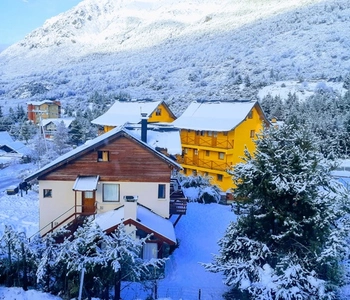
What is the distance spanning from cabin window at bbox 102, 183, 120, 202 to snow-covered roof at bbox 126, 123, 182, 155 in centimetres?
566

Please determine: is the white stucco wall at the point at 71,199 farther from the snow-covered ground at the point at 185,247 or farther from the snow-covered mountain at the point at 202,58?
the snow-covered mountain at the point at 202,58

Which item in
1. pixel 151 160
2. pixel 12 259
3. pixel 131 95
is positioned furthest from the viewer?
pixel 131 95

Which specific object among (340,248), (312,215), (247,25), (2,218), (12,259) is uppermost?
(247,25)

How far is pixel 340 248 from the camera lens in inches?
477

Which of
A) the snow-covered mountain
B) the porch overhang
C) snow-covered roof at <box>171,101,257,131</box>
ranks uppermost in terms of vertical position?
the snow-covered mountain

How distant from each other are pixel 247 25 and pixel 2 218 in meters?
118

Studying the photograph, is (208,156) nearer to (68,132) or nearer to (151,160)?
(151,160)

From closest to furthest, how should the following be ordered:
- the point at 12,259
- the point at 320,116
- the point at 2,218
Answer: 1. the point at 12,259
2. the point at 2,218
3. the point at 320,116

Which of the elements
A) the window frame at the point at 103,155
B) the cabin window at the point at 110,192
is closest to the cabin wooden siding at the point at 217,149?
the cabin window at the point at 110,192

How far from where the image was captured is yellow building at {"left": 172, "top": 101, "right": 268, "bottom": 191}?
111 ft

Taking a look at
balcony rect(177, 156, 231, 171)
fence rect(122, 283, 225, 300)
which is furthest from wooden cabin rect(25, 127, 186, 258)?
balcony rect(177, 156, 231, 171)

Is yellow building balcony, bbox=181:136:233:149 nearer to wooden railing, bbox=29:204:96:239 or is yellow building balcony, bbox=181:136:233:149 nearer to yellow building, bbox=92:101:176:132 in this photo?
yellow building, bbox=92:101:176:132

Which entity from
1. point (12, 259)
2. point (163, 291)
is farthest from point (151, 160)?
point (12, 259)

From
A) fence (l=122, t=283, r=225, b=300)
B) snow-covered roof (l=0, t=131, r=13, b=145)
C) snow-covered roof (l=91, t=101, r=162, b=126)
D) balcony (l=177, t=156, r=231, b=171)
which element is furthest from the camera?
snow-covered roof (l=0, t=131, r=13, b=145)
